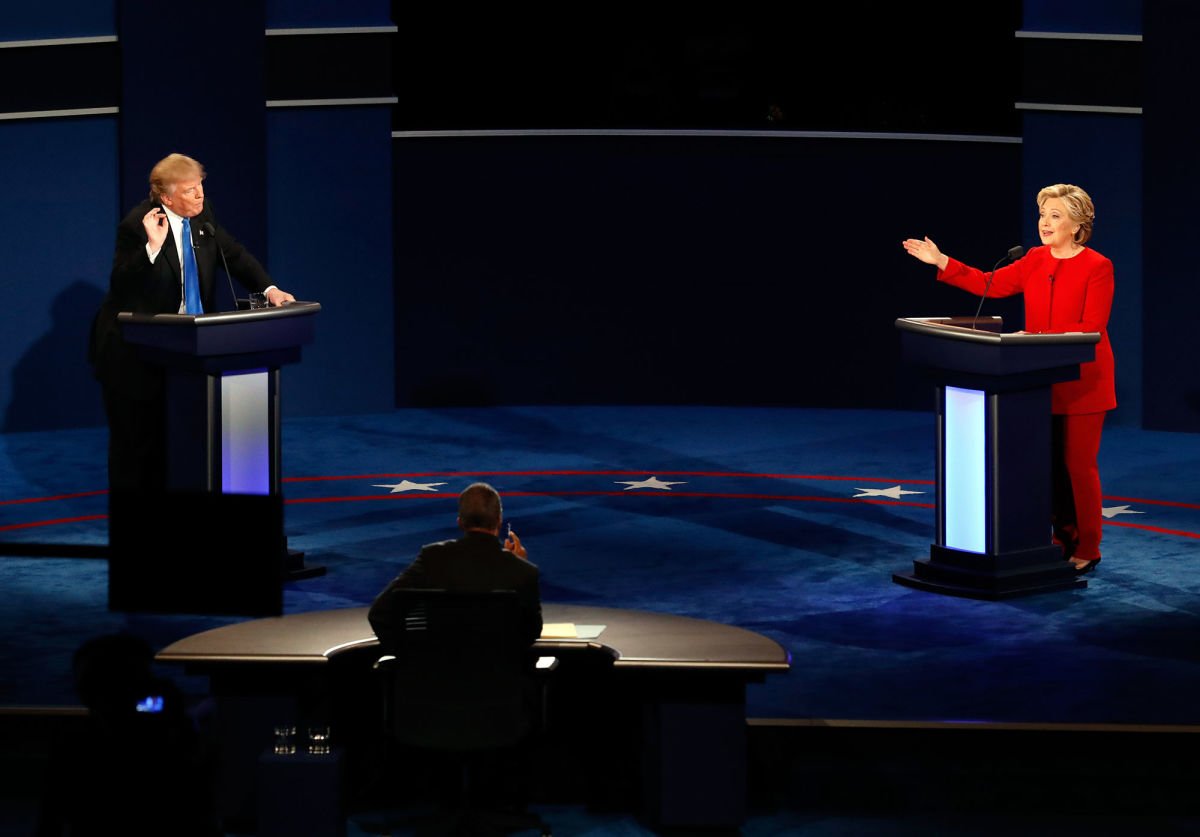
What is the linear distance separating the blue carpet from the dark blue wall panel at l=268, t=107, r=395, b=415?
0.95ft

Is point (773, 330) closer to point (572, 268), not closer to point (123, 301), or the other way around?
point (572, 268)

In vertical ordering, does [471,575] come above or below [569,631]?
above

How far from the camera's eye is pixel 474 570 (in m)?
5.63

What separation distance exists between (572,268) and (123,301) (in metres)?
5.89

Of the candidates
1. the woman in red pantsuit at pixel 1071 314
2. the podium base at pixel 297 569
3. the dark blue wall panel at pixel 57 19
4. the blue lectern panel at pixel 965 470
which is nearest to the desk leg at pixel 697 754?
the blue lectern panel at pixel 965 470

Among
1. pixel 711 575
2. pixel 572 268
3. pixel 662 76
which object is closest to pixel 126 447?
pixel 711 575

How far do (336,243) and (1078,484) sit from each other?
6298mm

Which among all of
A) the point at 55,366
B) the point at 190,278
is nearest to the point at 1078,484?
the point at 190,278

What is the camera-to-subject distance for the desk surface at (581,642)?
585cm

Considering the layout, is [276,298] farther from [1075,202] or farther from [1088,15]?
[1088,15]

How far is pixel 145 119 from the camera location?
12.9 m

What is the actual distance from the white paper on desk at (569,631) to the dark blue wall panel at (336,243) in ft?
24.6

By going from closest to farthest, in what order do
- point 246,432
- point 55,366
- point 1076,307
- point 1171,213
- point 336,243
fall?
point 246,432
point 1076,307
point 1171,213
point 55,366
point 336,243

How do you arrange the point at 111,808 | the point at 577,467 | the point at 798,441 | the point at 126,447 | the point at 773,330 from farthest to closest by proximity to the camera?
the point at 773,330 → the point at 798,441 → the point at 577,467 → the point at 126,447 → the point at 111,808
